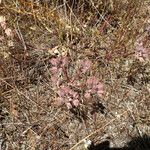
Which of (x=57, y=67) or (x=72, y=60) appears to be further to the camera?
(x=72, y=60)

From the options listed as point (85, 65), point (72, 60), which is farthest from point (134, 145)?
point (72, 60)

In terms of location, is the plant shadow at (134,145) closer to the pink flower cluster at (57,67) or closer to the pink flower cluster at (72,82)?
the pink flower cluster at (72,82)

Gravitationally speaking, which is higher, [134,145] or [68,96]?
[68,96]

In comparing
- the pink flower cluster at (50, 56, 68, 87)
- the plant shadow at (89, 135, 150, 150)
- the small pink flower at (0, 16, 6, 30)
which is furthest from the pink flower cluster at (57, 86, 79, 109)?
the small pink flower at (0, 16, 6, 30)

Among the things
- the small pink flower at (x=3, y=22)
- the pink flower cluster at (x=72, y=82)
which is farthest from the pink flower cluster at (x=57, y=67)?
the small pink flower at (x=3, y=22)

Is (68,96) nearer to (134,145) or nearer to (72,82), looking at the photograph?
(72,82)

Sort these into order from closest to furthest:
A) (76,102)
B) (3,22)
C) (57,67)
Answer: (76,102) → (57,67) → (3,22)

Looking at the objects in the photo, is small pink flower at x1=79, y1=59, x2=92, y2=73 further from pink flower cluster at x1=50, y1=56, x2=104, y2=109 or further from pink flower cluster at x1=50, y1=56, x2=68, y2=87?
pink flower cluster at x1=50, y1=56, x2=68, y2=87
